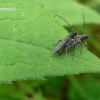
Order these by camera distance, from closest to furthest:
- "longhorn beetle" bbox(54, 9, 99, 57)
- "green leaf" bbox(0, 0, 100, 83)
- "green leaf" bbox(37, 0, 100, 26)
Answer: "green leaf" bbox(0, 0, 100, 83) < "longhorn beetle" bbox(54, 9, 99, 57) < "green leaf" bbox(37, 0, 100, 26)

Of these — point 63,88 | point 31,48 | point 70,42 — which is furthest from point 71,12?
point 31,48

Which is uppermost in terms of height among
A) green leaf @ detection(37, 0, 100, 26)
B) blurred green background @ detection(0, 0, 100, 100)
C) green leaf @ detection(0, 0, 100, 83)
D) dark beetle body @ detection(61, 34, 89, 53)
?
green leaf @ detection(0, 0, 100, 83)

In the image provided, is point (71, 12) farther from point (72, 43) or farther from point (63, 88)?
point (63, 88)

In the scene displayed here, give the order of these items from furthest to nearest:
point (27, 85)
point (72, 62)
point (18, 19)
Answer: point (27, 85) → point (18, 19) → point (72, 62)

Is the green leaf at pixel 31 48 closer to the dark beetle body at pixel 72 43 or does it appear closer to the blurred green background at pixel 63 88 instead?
the dark beetle body at pixel 72 43

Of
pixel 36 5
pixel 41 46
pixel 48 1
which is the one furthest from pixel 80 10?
pixel 41 46

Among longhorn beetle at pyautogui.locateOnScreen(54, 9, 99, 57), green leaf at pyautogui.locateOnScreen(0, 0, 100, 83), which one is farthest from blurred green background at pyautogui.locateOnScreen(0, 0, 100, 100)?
green leaf at pyautogui.locateOnScreen(0, 0, 100, 83)

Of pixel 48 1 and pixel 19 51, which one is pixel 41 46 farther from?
pixel 48 1

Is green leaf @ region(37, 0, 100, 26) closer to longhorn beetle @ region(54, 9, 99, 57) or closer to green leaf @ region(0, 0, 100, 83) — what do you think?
longhorn beetle @ region(54, 9, 99, 57)
